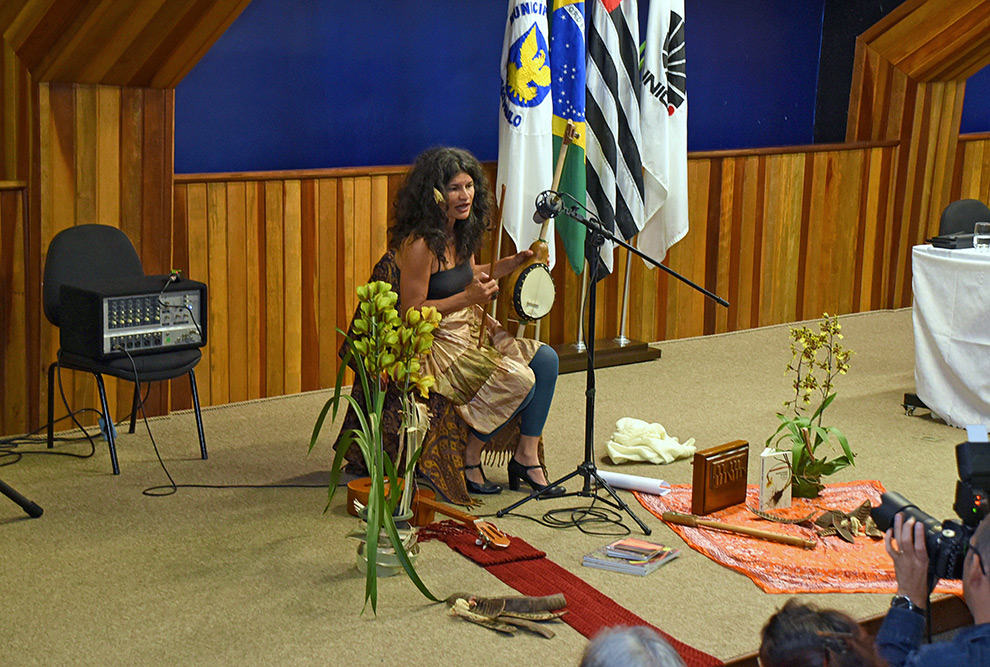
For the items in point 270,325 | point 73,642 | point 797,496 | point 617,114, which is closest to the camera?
point 73,642

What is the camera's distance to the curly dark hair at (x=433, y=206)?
4.08 m

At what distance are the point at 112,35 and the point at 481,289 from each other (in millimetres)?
1718

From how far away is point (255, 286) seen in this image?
528cm

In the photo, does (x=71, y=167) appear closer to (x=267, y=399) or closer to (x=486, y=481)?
(x=267, y=399)

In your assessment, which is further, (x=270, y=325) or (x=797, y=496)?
(x=270, y=325)

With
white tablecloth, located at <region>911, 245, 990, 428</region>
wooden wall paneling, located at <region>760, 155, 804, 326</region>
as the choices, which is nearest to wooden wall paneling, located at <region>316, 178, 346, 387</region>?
white tablecloth, located at <region>911, 245, 990, 428</region>

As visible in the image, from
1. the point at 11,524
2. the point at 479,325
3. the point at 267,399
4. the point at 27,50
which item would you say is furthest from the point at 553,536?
the point at 27,50

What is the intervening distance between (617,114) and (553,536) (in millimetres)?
2815

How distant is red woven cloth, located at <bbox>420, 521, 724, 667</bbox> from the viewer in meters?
3.13

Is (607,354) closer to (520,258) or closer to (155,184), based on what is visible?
(520,258)

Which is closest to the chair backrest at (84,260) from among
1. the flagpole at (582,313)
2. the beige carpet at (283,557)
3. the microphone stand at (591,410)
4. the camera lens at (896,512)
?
the beige carpet at (283,557)

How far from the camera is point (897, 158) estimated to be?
7.61m

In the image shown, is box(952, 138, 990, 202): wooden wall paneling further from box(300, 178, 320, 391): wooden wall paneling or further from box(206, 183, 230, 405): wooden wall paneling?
box(206, 183, 230, 405): wooden wall paneling

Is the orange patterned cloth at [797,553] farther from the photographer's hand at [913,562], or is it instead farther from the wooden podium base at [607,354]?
the wooden podium base at [607,354]
